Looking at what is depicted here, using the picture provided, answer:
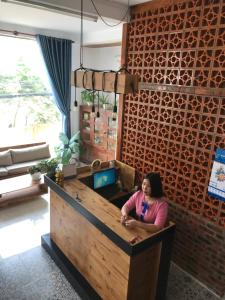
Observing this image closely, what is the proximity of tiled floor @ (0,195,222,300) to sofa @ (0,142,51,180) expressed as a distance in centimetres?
130

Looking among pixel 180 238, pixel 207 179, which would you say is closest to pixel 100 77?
pixel 207 179

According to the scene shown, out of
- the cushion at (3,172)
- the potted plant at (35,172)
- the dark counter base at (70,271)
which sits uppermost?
the potted plant at (35,172)

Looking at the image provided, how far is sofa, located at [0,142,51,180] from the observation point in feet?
15.3

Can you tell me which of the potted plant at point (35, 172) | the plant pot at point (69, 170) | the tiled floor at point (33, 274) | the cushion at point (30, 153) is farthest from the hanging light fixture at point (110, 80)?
the cushion at point (30, 153)

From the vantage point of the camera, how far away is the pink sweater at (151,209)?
85.2 inches

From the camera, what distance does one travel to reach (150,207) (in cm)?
229

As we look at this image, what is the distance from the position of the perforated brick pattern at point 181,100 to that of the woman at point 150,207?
60 cm

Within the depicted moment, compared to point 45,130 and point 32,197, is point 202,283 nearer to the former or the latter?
point 32,197

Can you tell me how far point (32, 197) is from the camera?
168 inches

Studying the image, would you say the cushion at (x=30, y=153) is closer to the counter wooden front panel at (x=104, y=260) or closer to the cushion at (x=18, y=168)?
the cushion at (x=18, y=168)

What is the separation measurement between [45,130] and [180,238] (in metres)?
3.90

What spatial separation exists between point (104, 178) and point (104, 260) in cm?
117

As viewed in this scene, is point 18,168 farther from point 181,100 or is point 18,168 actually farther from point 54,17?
point 181,100

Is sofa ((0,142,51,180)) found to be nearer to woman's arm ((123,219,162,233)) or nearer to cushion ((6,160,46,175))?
cushion ((6,160,46,175))
